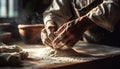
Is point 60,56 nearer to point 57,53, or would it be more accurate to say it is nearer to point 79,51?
point 57,53

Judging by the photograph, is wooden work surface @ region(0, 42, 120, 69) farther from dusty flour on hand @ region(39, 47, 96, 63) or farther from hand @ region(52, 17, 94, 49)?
hand @ region(52, 17, 94, 49)

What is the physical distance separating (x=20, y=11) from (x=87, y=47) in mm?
1299

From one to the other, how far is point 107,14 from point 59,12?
2.41ft

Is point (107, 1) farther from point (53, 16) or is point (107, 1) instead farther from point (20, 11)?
point (20, 11)

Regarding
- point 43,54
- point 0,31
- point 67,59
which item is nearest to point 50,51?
point 43,54

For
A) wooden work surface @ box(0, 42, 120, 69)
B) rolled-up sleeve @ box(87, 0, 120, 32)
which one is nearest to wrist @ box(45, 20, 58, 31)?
wooden work surface @ box(0, 42, 120, 69)

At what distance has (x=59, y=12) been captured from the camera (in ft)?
9.91

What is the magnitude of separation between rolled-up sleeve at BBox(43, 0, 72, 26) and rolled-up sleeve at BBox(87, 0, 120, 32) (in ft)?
1.86

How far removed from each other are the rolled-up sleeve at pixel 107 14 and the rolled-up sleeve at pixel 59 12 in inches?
22.3

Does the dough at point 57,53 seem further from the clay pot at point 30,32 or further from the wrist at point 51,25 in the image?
the clay pot at point 30,32

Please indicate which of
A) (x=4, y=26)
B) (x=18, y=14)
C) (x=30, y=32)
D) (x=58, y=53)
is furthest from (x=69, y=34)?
(x=18, y=14)

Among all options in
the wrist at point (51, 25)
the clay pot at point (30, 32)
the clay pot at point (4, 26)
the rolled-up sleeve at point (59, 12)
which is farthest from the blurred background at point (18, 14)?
the wrist at point (51, 25)

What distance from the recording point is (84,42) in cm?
301

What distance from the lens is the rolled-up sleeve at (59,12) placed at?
2931mm
